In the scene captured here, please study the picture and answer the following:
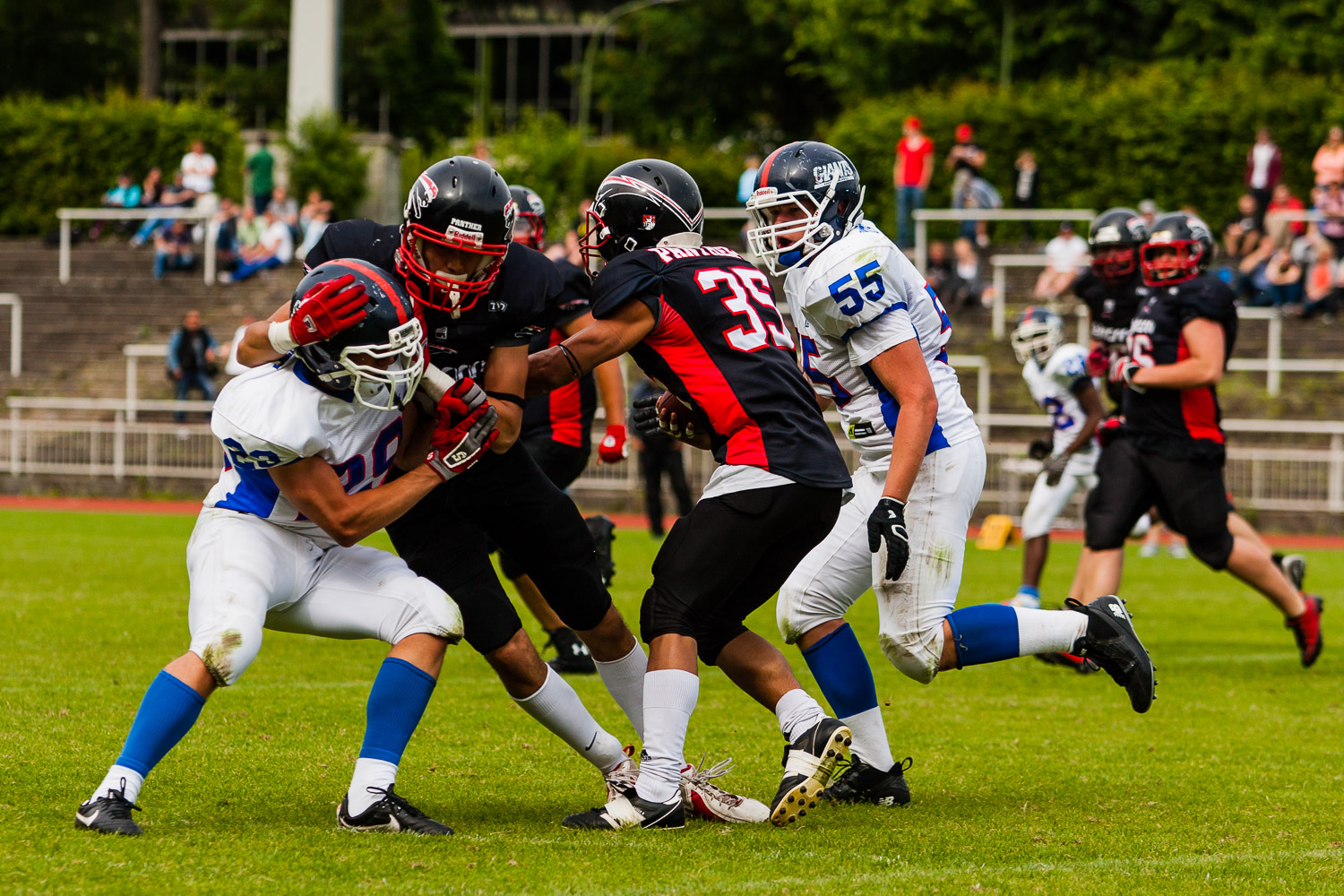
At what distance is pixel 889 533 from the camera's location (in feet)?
15.3

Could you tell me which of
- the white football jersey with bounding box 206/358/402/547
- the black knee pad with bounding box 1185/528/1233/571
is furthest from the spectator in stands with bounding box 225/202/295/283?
the white football jersey with bounding box 206/358/402/547

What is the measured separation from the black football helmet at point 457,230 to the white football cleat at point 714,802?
1601 mm

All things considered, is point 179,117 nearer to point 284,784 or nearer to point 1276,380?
point 1276,380

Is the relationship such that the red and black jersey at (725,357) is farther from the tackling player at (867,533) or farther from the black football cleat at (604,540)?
the black football cleat at (604,540)

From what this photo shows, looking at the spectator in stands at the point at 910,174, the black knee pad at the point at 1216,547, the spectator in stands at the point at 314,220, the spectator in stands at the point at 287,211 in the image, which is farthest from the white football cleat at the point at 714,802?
the spectator in stands at the point at 287,211

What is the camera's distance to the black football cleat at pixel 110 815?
4.03 meters

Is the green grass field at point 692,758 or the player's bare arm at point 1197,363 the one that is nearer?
the green grass field at point 692,758

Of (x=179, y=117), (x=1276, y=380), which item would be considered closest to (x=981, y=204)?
(x=1276, y=380)

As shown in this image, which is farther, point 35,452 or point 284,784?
point 35,452

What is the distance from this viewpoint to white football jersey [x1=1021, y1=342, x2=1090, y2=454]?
30.2 feet

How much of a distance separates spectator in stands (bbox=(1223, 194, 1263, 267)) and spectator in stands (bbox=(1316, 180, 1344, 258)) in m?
0.87

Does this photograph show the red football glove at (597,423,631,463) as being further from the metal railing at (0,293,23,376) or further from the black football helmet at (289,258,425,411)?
the metal railing at (0,293,23,376)

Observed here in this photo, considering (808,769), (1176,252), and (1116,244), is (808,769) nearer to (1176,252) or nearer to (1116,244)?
(1176,252)

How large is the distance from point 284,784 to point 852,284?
2.41 m
